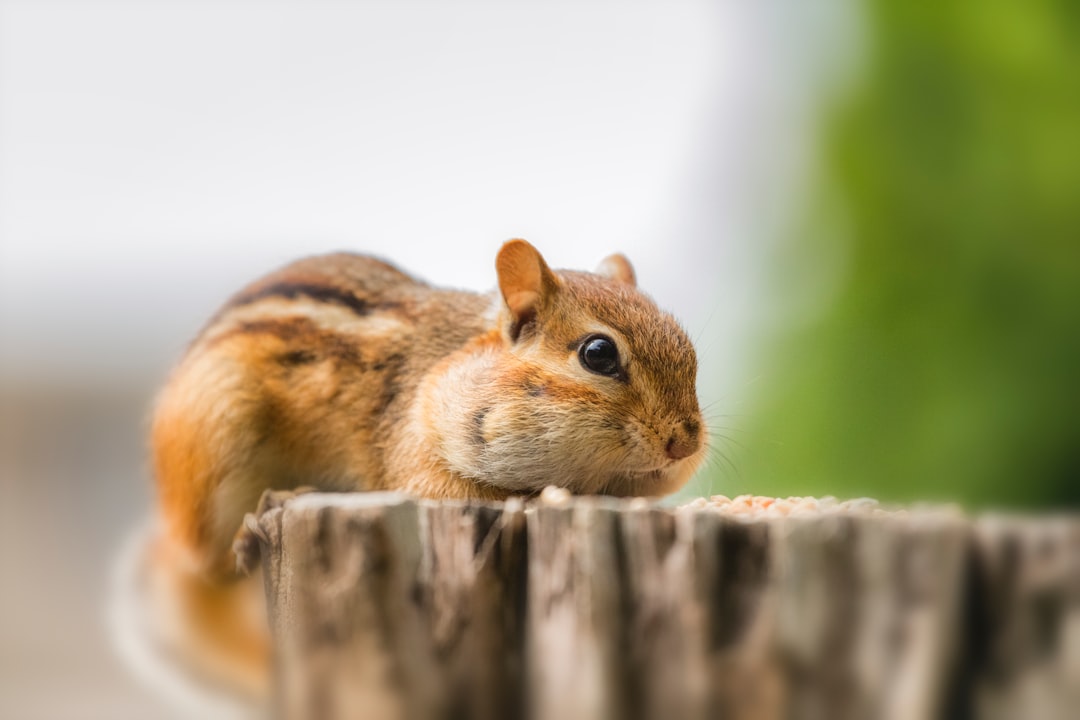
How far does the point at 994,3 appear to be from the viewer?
4.97m

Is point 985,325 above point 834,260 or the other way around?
the other way around

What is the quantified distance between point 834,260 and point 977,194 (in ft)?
2.98

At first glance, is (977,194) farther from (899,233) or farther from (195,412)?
(195,412)

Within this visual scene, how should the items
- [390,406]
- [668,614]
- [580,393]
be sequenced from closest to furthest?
1. [668,614]
2. [580,393]
3. [390,406]

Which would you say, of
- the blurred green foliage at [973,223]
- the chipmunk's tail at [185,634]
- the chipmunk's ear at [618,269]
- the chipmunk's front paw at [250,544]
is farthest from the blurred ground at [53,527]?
the blurred green foliage at [973,223]

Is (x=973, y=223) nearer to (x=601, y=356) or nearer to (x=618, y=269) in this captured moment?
(x=618, y=269)

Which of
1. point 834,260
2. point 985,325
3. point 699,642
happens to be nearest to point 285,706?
point 699,642

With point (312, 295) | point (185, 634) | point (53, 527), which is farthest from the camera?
point (53, 527)

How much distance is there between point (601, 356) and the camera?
66.1 inches

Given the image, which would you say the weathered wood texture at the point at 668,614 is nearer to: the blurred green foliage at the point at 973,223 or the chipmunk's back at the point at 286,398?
the chipmunk's back at the point at 286,398

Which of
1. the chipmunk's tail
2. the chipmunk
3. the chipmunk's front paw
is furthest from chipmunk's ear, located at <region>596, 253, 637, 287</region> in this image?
the chipmunk's tail

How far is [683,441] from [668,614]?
46cm

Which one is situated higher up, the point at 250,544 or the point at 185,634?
the point at 250,544

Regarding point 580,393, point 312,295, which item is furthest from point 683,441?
point 312,295
